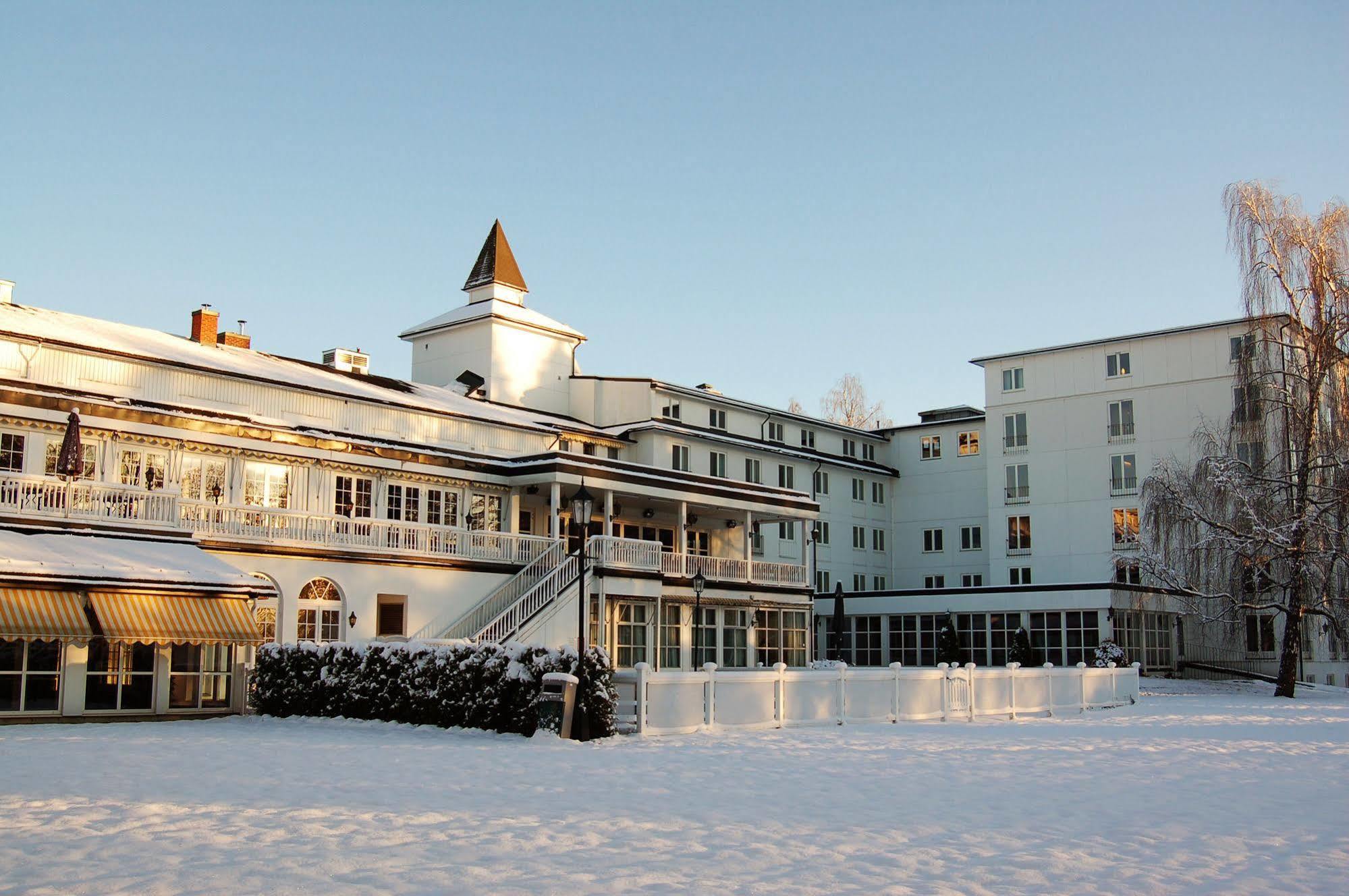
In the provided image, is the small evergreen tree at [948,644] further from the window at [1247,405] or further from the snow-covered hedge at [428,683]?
the snow-covered hedge at [428,683]

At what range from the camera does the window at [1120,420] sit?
56.5m

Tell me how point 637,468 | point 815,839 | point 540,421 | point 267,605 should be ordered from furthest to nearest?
point 540,421
point 637,468
point 267,605
point 815,839

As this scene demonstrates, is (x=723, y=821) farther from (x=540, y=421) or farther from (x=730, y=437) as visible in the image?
(x=730, y=437)

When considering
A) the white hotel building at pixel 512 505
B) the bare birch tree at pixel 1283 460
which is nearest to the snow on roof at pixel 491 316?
the white hotel building at pixel 512 505

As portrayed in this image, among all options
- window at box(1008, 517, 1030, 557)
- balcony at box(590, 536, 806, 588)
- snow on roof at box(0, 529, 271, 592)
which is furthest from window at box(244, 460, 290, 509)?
window at box(1008, 517, 1030, 557)

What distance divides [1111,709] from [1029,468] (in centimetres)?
2748

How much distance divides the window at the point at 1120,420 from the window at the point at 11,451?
43918mm

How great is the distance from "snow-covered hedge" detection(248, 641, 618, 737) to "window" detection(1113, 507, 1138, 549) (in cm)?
3906

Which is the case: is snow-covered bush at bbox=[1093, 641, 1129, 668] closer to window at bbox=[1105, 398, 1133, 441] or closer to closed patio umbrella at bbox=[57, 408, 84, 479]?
window at bbox=[1105, 398, 1133, 441]

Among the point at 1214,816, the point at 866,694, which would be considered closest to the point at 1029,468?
the point at 866,694

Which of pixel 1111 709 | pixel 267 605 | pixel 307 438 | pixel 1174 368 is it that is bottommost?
pixel 1111 709

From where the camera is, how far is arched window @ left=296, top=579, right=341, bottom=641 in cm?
3116

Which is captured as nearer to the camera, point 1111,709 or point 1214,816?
point 1214,816

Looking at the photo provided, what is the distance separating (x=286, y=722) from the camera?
982 inches
